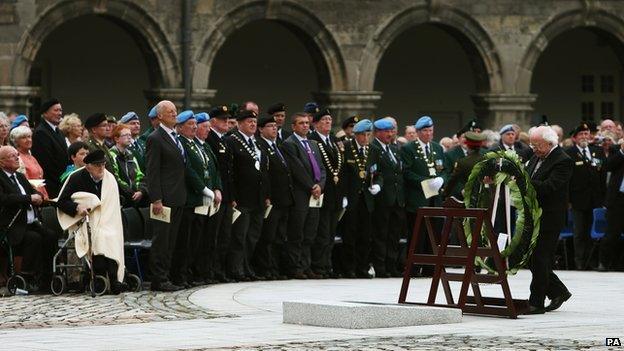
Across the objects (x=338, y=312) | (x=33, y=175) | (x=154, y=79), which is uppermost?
(x=154, y=79)

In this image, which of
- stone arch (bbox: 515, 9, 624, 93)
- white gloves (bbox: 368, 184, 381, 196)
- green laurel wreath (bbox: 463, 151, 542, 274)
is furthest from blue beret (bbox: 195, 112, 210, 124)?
stone arch (bbox: 515, 9, 624, 93)

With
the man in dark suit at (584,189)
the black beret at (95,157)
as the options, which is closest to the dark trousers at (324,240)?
the black beret at (95,157)

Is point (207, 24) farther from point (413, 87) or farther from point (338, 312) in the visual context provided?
point (338, 312)

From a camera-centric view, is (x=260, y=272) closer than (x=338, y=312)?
No

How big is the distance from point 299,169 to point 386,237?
1544 mm

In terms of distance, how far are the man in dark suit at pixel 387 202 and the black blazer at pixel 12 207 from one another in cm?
497

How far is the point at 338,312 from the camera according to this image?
49.0 feet

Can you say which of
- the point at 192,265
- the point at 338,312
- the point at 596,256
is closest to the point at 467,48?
the point at 596,256

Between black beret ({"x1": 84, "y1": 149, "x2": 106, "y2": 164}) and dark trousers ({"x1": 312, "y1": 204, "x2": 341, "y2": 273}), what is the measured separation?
3.90 m

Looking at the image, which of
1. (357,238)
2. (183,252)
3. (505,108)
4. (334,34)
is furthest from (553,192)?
(505,108)

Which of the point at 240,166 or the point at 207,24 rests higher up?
the point at 207,24

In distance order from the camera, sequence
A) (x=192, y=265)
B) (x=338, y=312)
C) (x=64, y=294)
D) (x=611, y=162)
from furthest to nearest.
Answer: (x=611, y=162) < (x=192, y=265) < (x=64, y=294) < (x=338, y=312)

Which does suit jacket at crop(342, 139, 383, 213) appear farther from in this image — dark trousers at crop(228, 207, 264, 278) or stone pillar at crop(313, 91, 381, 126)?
stone pillar at crop(313, 91, 381, 126)

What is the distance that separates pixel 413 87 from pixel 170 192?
743 inches
